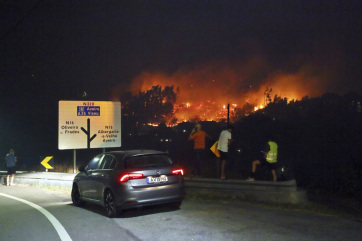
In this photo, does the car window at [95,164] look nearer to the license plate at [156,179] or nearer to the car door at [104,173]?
the car door at [104,173]

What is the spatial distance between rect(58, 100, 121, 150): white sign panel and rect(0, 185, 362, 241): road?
739cm

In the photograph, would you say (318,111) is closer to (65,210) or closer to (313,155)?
(313,155)

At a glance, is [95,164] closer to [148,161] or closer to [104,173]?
[104,173]

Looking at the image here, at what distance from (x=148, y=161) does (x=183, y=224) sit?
6.78 ft

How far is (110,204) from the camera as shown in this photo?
9148 millimetres

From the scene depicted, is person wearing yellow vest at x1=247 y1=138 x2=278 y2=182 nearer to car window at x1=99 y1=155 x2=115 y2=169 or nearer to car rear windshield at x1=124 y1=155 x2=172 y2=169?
car rear windshield at x1=124 y1=155 x2=172 y2=169

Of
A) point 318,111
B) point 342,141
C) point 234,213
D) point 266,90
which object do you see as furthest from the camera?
point 266,90

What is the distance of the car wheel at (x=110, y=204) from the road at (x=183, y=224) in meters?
0.19

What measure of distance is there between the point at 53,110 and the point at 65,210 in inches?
1766

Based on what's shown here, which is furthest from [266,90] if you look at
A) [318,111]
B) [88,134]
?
[88,134]

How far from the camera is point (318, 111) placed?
31.4 meters

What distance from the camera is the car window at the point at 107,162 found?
9.58m

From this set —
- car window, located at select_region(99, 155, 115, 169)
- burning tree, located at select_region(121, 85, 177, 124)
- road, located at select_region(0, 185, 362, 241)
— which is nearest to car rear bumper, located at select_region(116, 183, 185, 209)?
road, located at select_region(0, 185, 362, 241)

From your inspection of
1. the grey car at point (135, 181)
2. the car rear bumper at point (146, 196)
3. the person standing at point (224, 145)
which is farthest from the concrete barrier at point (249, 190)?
the car rear bumper at point (146, 196)
